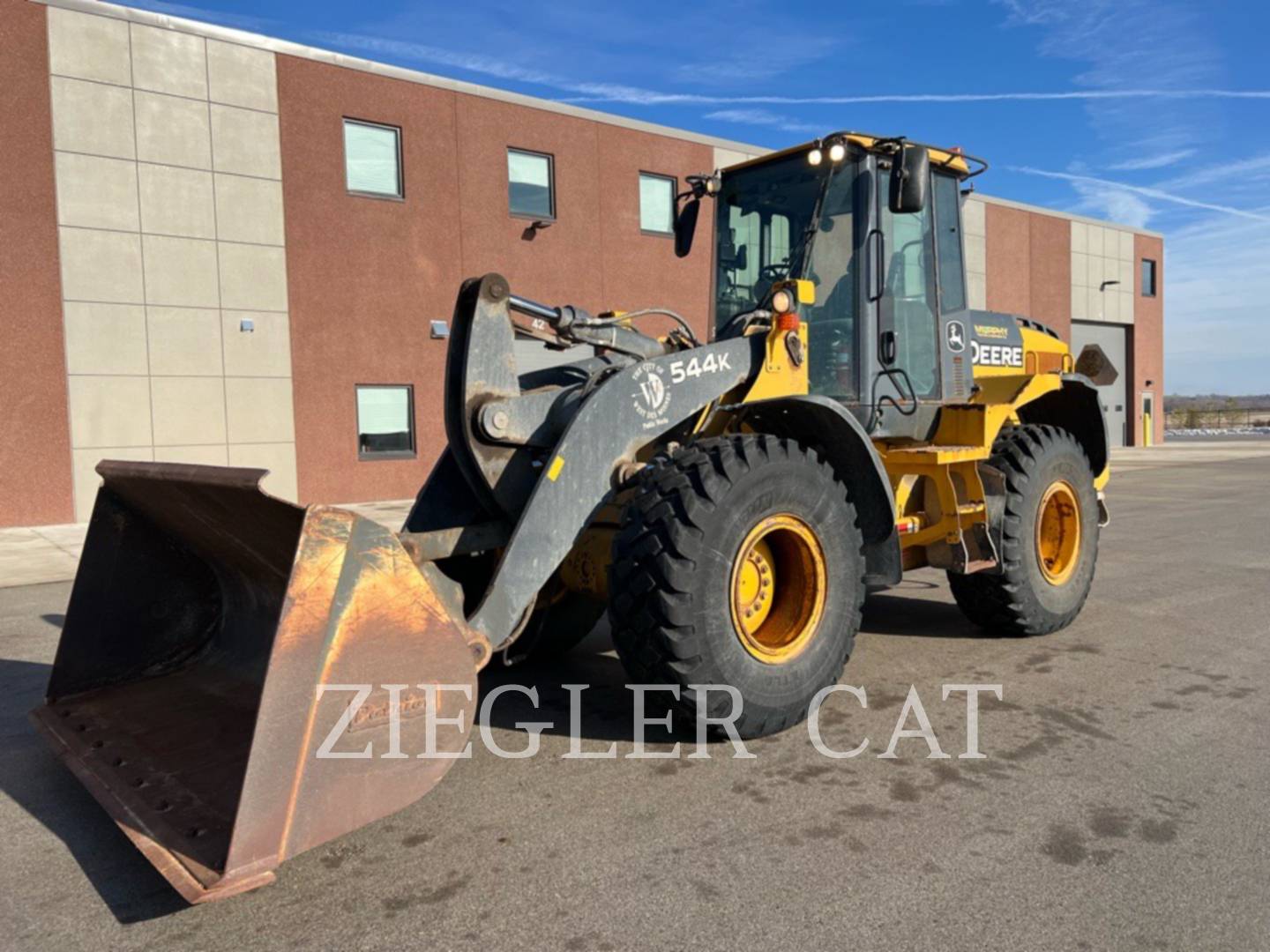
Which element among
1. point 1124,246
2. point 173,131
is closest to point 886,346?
point 173,131

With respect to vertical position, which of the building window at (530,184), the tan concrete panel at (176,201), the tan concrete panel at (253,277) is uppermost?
the building window at (530,184)

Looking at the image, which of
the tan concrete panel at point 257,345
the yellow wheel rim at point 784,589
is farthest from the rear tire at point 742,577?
the tan concrete panel at point 257,345

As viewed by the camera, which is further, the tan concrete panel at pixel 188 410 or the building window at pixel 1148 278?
the building window at pixel 1148 278

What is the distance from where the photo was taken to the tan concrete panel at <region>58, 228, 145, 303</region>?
42.6 feet

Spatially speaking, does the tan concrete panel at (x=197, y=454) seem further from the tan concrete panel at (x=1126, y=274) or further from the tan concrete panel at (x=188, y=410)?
the tan concrete panel at (x=1126, y=274)

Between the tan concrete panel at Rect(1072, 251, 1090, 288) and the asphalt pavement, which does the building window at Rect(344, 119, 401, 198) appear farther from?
the tan concrete panel at Rect(1072, 251, 1090, 288)

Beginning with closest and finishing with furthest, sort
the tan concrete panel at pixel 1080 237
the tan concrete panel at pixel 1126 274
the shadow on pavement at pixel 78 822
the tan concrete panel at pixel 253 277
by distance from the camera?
the shadow on pavement at pixel 78 822 → the tan concrete panel at pixel 253 277 → the tan concrete panel at pixel 1080 237 → the tan concrete panel at pixel 1126 274

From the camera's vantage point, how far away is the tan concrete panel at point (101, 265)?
13.0m

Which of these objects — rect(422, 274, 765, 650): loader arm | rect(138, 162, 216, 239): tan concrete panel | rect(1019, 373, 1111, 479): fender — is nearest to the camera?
rect(422, 274, 765, 650): loader arm

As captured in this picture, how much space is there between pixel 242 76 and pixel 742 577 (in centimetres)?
1314

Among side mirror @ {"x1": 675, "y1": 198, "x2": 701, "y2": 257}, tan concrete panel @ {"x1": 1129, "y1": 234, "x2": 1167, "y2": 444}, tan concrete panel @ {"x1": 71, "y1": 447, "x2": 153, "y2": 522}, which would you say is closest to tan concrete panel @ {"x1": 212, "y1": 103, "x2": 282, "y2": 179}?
tan concrete panel @ {"x1": 71, "y1": 447, "x2": 153, "y2": 522}

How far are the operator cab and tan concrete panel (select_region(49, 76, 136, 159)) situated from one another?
10970 mm

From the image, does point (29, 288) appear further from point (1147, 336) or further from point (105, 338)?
point (1147, 336)

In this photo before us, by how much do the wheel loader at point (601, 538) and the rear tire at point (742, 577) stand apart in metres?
0.01
